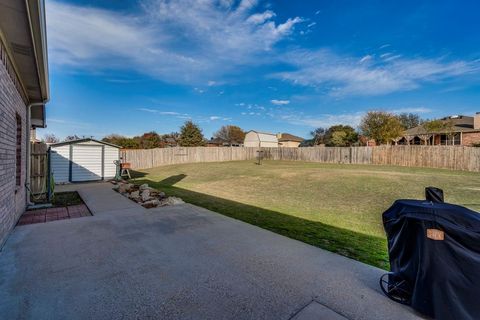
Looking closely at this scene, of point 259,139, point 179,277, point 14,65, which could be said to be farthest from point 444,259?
point 259,139

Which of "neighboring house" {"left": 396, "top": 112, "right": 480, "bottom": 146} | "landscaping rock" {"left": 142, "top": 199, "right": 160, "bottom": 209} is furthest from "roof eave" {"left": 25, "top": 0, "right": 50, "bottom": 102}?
"neighboring house" {"left": 396, "top": 112, "right": 480, "bottom": 146}

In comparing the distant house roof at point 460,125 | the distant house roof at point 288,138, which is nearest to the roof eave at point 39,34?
the distant house roof at point 460,125

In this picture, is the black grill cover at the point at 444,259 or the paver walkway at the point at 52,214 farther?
the paver walkway at the point at 52,214

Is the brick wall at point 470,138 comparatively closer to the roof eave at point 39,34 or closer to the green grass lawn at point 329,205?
the green grass lawn at point 329,205

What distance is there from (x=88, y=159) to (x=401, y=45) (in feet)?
62.4

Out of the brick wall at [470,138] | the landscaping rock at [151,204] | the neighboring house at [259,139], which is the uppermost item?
the neighboring house at [259,139]

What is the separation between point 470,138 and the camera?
22844mm

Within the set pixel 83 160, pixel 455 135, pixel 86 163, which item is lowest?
pixel 86 163

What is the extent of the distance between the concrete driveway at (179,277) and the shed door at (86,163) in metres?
8.84

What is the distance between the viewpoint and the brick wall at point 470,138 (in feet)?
73.2

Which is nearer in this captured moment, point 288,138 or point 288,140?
point 288,140

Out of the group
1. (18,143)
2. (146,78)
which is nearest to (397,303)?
(18,143)

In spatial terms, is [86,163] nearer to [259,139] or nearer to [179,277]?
[179,277]

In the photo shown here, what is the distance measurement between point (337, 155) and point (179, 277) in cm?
2367
